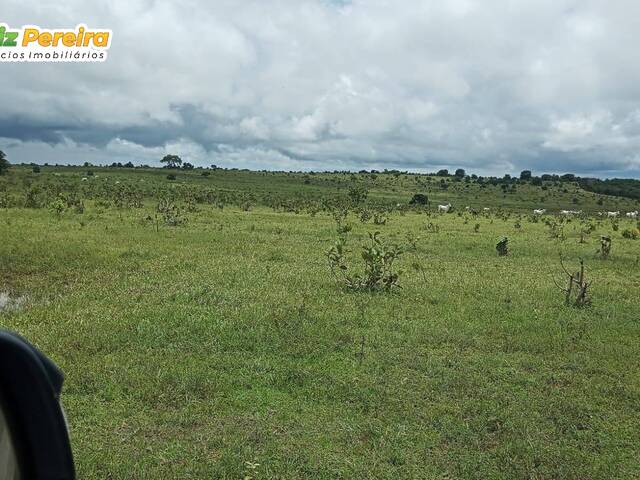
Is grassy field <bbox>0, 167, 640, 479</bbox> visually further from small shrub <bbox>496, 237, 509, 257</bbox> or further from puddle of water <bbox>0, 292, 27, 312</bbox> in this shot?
small shrub <bbox>496, 237, 509, 257</bbox>

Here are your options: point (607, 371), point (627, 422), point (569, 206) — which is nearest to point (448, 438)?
point (627, 422)

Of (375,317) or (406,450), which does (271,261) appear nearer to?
(375,317)

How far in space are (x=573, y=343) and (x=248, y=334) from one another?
5615 mm

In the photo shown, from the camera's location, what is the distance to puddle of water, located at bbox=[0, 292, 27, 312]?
1080 centimetres

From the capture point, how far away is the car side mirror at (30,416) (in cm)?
154

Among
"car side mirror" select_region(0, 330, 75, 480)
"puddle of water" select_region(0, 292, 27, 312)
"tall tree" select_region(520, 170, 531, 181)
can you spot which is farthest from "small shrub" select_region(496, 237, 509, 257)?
"tall tree" select_region(520, 170, 531, 181)

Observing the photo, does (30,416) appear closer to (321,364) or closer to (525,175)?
(321,364)

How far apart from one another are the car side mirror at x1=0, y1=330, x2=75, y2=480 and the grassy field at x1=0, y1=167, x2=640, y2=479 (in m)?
3.85

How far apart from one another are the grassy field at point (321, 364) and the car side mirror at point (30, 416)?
12.6 feet

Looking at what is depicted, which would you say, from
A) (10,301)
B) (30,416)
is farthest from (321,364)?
(10,301)

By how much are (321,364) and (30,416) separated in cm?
658

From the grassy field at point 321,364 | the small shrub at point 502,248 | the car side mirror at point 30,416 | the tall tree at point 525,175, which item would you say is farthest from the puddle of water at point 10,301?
the tall tree at point 525,175

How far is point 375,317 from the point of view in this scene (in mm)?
10578

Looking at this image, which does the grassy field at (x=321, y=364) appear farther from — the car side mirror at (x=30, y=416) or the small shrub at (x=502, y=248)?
the car side mirror at (x=30, y=416)
